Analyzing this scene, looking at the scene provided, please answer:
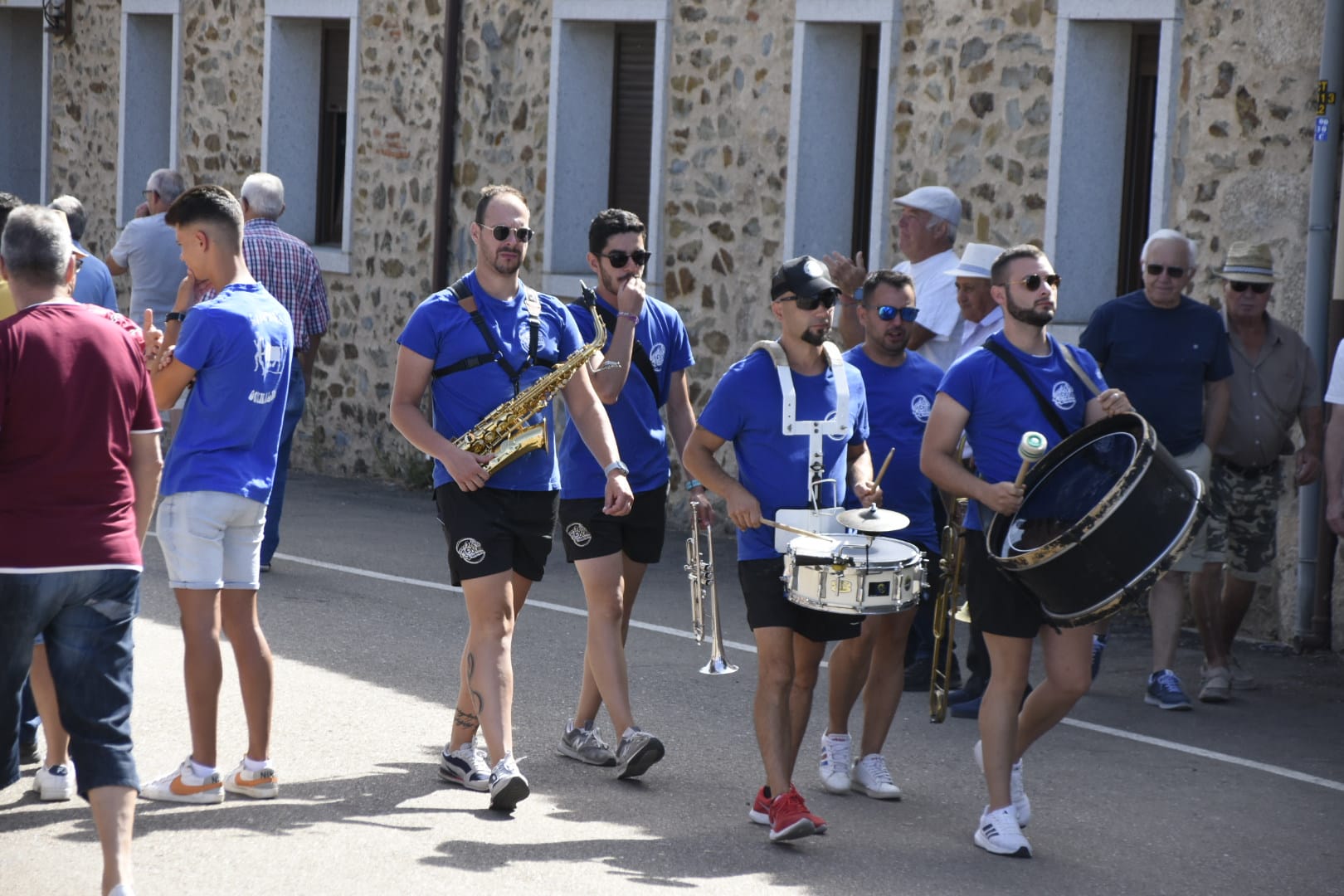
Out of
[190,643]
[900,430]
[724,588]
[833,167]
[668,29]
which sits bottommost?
[724,588]

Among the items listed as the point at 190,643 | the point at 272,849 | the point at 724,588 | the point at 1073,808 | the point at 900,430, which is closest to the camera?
the point at 272,849

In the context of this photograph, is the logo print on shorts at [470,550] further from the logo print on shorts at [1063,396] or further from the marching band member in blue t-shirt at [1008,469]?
the logo print on shorts at [1063,396]

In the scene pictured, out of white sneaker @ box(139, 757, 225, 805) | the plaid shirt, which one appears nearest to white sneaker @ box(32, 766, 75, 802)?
white sneaker @ box(139, 757, 225, 805)

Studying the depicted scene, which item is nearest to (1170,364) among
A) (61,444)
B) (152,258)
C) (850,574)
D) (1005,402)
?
(1005,402)

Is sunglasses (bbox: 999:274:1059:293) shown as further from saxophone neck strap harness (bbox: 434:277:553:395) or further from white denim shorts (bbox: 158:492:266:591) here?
white denim shorts (bbox: 158:492:266:591)

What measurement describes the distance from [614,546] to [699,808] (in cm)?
100

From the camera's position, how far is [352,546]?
12219mm

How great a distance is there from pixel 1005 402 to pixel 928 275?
2.89 meters

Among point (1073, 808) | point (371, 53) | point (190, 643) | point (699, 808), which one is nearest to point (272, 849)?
point (190, 643)

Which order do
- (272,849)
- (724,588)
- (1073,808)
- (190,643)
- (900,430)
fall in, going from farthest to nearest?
(724,588), (900,430), (1073,808), (190,643), (272,849)

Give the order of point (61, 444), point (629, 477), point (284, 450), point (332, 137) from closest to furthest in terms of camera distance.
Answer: point (61, 444) < point (629, 477) < point (284, 450) < point (332, 137)

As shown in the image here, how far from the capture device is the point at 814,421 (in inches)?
247

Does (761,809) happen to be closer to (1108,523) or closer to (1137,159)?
(1108,523)

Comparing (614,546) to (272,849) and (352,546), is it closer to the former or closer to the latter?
(272,849)
